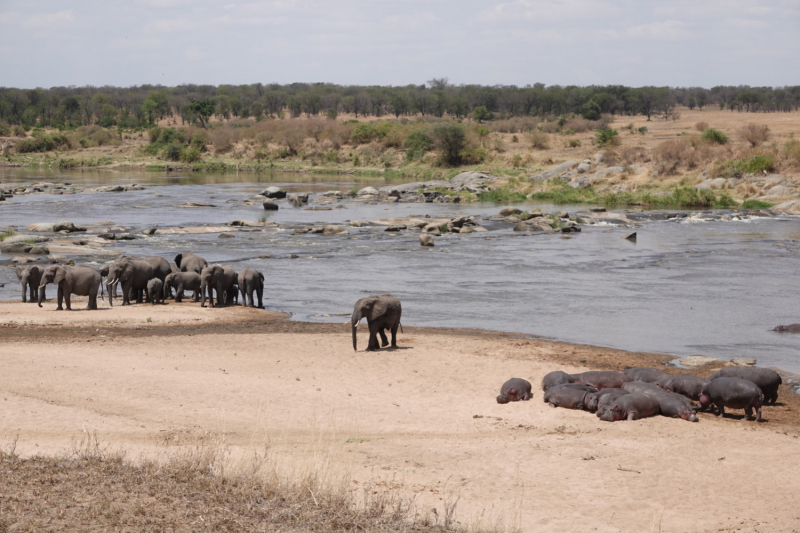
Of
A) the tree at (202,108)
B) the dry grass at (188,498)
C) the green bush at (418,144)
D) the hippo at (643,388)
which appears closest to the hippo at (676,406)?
the hippo at (643,388)

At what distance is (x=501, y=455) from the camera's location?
32.5 ft

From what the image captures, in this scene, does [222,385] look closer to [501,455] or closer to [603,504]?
[501,455]

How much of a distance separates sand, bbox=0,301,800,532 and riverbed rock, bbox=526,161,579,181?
4166 cm

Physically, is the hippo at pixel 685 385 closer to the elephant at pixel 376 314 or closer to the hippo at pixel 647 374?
the hippo at pixel 647 374

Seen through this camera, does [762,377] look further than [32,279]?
No

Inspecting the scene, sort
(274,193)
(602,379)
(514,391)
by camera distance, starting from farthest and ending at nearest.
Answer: (274,193) < (602,379) < (514,391)

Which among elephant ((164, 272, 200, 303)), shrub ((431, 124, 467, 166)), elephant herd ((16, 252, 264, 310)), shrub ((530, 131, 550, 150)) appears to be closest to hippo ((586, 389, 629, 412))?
elephant herd ((16, 252, 264, 310))

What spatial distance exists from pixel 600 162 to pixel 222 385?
4788cm

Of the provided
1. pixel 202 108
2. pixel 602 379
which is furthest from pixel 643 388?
pixel 202 108

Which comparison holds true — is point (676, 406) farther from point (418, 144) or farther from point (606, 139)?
point (418, 144)

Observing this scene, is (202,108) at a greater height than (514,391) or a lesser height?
greater

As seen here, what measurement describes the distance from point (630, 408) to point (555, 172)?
1886 inches

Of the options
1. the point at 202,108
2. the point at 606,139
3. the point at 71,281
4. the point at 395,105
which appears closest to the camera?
the point at 71,281

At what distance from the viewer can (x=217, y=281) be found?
21047 millimetres
